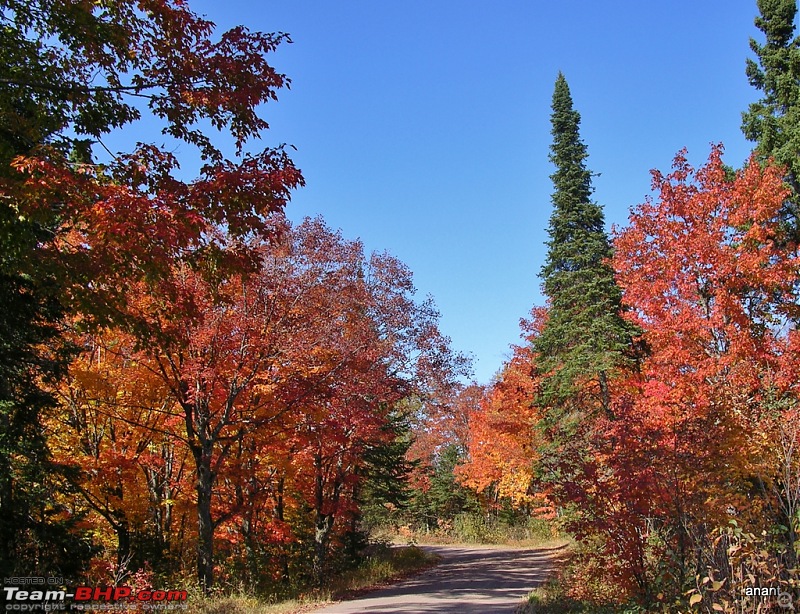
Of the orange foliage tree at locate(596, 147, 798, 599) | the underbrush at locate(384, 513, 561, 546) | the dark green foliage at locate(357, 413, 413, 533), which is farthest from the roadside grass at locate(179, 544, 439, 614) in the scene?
the underbrush at locate(384, 513, 561, 546)

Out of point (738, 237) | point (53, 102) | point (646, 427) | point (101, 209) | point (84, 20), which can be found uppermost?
point (738, 237)

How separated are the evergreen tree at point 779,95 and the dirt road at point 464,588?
14836mm

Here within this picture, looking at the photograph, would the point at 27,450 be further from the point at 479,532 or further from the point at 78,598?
the point at 479,532

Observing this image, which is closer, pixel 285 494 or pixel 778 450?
pixel 778 450

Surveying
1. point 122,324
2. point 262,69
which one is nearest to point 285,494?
point 122,324

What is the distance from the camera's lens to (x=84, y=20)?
6043 millimetres

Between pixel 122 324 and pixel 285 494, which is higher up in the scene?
pixel 122 324

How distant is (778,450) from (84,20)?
10.4 m

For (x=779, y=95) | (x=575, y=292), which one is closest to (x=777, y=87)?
(x=779, y=95)

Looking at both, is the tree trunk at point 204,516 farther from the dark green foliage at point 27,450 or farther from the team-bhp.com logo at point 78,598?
the dark green foliage at point 27,450

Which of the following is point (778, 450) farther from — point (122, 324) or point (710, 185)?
point (710, 185)

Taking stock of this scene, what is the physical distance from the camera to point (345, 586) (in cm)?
1770

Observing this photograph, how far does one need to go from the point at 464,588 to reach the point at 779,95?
19669mm

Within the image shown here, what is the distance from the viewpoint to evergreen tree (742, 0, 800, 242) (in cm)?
1897
